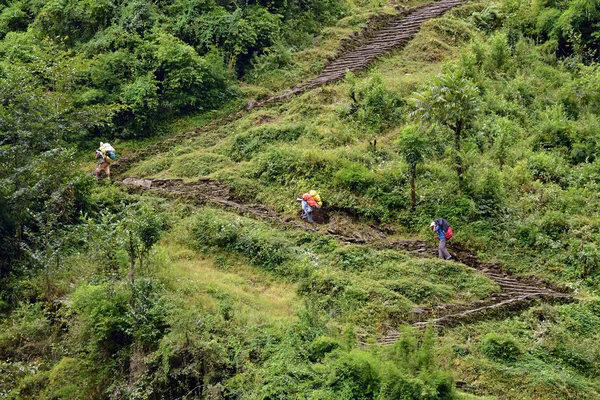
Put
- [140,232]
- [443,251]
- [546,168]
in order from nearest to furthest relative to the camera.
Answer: [140,232] < [443,251] < [546,168]

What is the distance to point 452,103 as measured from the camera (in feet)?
52.2

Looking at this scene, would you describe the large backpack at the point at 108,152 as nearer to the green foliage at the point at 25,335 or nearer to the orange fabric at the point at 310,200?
the orange fabric at the point at 310,200

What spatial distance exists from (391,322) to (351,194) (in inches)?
184

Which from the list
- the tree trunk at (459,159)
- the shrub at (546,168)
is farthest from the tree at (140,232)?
the shrub at (546,168)

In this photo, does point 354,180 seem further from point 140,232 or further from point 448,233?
point 140,232

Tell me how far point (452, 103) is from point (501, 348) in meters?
6.63

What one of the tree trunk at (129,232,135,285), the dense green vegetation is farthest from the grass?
the tree trunk at (129,232,135,285)

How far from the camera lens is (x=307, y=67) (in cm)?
2402

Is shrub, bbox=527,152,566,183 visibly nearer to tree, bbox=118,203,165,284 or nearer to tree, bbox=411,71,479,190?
tree, bbox=411,71,479,190

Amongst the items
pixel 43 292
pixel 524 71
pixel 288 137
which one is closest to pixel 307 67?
pixel 288 137

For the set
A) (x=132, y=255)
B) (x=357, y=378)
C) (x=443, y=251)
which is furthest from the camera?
(x=443, y=251)

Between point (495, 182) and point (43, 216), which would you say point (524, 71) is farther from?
point (43, 216)

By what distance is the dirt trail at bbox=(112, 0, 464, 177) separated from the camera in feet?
66.8

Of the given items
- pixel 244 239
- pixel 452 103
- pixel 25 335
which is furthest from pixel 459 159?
pixel 25 335
